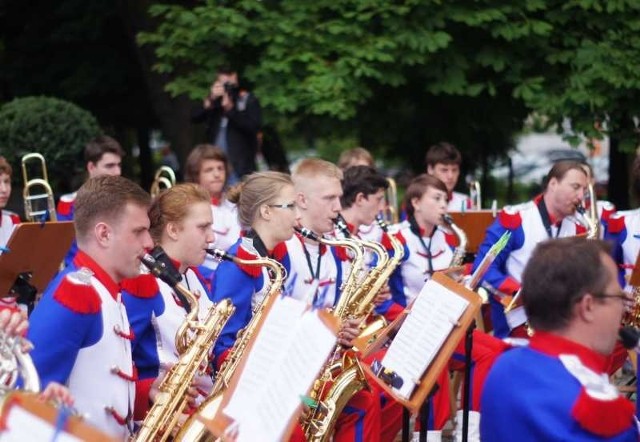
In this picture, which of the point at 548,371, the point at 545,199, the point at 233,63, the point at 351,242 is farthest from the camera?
the point at 233,63

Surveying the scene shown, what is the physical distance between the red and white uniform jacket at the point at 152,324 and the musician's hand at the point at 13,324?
1145 mm

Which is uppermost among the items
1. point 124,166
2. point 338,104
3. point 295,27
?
point 295,27

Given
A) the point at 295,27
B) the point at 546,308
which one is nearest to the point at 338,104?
the point at 295,27

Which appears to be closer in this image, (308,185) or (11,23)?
(308,185)

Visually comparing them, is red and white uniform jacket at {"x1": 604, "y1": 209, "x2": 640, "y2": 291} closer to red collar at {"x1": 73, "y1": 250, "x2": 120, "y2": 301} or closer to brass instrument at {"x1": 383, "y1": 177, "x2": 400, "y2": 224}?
brass instrument at {"x1": 383, "y1": 177, "x2": 400, "y2": 224}

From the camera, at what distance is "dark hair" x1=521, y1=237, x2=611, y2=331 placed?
9.77 feet

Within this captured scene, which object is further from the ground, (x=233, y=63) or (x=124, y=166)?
(x=233, y=63)

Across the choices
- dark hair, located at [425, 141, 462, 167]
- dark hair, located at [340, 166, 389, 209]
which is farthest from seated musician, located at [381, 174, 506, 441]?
dark hair, located at [425, 141, 462, 167]

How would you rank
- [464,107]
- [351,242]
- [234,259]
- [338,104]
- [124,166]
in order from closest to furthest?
[234,259]
[351,242]
[338,104]
[464,107]
[124,166]

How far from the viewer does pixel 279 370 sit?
10.1 ft

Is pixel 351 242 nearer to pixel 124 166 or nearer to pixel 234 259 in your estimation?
pixel 234 259

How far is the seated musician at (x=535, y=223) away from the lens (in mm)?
7105

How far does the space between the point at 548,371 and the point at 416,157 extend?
10514mm

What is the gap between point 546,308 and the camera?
3.02 meters
